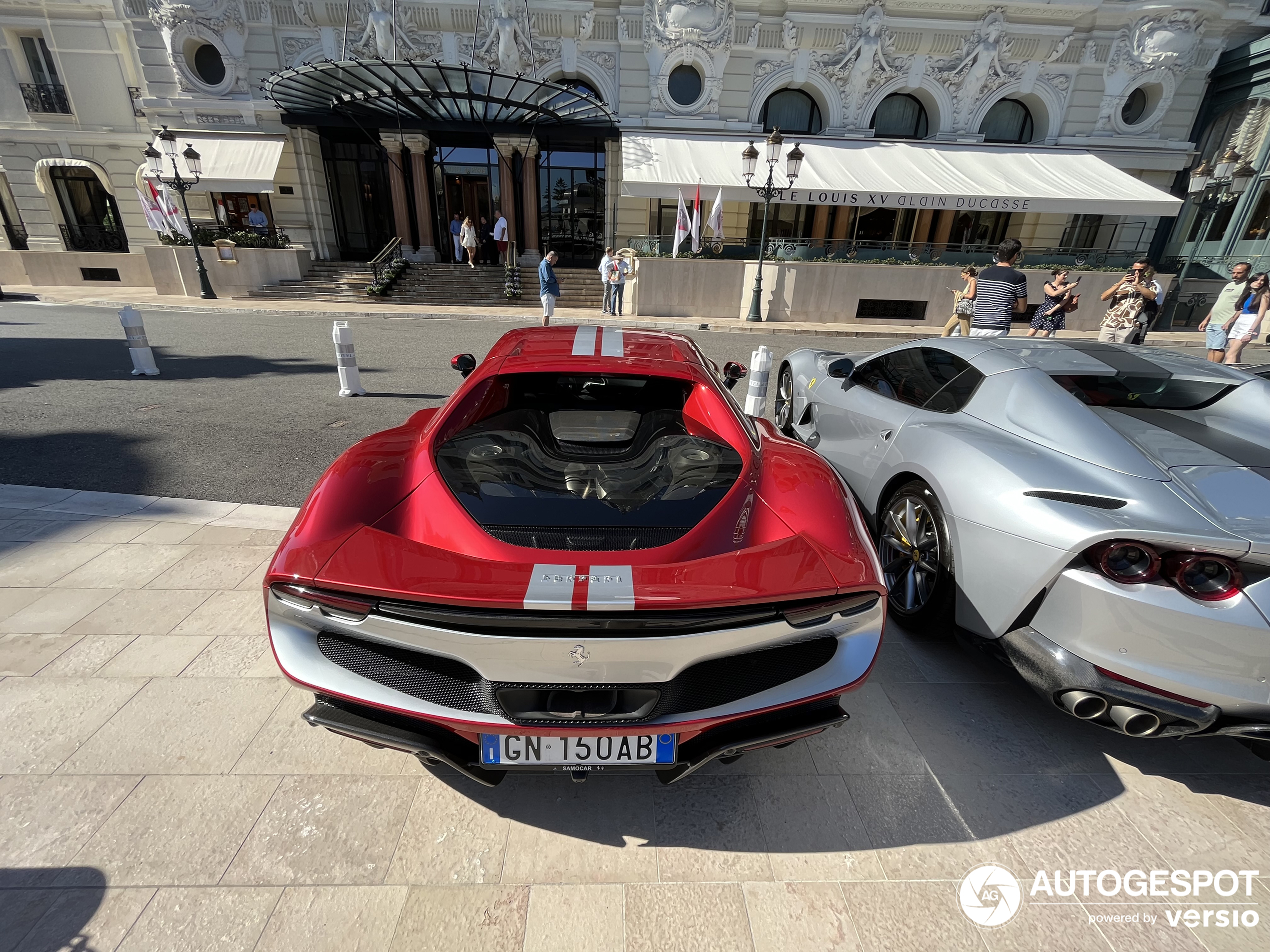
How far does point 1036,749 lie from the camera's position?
2.15m

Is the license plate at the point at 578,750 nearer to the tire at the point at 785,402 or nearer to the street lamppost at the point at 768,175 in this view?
the tire at the point at 785,402

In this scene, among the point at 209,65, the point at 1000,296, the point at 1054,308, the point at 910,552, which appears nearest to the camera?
the point at 910,552

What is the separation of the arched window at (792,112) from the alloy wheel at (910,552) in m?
19.6

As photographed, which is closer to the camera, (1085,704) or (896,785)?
(1085,704)

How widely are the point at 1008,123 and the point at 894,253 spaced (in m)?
8.84

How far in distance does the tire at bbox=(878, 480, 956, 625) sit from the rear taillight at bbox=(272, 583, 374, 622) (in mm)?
2053

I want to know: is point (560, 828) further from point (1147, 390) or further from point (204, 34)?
point (204, 34)

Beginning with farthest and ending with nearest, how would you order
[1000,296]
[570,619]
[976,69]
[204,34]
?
[976,69], [204,34], [1000,296], [570,619]

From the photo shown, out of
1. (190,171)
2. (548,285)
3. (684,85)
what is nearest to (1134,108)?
(684,85)

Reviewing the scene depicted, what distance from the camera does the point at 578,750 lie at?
155 centimetres

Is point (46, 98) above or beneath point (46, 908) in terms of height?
above

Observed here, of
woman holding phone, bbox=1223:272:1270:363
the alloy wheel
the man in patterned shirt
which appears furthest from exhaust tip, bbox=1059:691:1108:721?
woman holding phone, bbox=1223:272:1270:363

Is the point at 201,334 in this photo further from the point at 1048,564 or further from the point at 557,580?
the point at 1048,564

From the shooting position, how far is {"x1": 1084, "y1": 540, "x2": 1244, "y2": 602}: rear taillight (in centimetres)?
168
